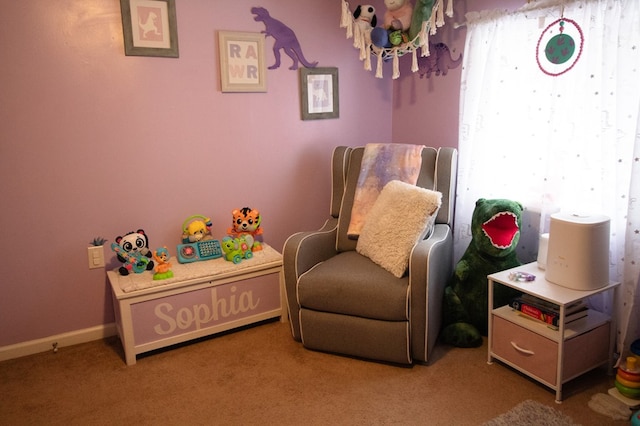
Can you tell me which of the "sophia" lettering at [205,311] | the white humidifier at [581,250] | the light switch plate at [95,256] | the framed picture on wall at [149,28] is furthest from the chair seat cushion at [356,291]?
the framed picture on wall at [149,28]

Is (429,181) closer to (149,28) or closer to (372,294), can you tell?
(372,294)

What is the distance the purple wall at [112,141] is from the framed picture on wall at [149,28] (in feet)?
0.14

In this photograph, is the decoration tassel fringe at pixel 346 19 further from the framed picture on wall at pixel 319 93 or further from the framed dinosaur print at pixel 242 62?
the framed dinosaur print at pixel 242 62

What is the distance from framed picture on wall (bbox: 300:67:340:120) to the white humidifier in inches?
62.8

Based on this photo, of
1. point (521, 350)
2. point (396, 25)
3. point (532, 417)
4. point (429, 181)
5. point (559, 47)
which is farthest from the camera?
point (396, 25)

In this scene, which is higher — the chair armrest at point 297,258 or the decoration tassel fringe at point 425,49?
the decoration tassel fringe at point 425,49

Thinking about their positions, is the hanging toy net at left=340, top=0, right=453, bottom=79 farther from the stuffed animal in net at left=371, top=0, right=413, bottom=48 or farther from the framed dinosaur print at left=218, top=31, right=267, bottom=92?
the framed dinosaur print at left=218, top=31, right=267, bottom=92

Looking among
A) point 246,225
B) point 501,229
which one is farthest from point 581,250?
point 246,225

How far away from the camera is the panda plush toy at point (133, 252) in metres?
2.47

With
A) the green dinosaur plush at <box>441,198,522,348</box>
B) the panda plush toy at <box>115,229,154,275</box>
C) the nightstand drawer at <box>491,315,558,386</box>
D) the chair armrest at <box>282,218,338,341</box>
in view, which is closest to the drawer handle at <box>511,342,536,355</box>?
the nightstand drawer at <box>491,315,558,386</box>

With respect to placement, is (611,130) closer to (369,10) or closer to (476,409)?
(476,409)

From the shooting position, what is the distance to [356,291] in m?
2.23

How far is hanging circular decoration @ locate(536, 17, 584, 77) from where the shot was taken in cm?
215

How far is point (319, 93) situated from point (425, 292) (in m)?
1.54
